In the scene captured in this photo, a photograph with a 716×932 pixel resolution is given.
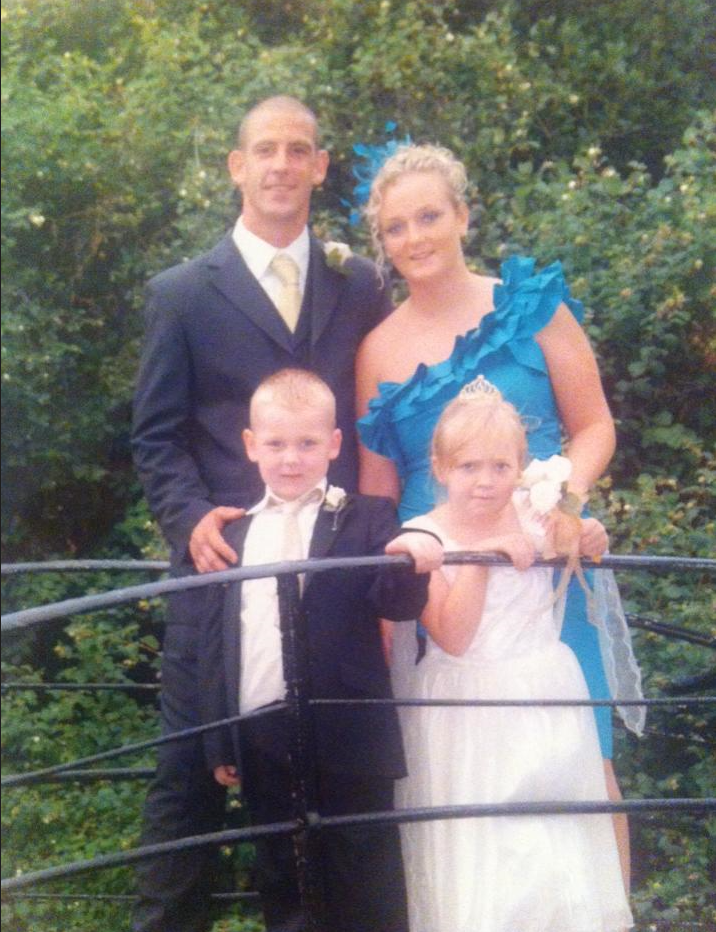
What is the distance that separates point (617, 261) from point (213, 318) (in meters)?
0.77

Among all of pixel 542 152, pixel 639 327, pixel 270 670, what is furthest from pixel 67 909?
pixel 542 152

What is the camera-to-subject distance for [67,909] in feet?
6.39

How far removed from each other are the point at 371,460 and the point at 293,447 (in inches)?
5.9

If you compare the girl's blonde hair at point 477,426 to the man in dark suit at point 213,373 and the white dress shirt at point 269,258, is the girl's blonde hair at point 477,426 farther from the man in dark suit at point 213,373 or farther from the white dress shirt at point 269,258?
the white dress shirt at point 269,258

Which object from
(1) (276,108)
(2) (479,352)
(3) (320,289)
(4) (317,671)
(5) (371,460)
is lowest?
(4) (317,671)

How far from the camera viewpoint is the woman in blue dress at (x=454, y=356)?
178 centimetres

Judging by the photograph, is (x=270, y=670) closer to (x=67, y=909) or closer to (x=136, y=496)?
(x=136, y=496)

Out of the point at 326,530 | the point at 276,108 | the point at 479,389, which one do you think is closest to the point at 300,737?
the point at 326,530

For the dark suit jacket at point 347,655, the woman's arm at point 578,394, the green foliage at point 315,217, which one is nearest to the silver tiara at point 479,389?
the woman's arm at point 578,394

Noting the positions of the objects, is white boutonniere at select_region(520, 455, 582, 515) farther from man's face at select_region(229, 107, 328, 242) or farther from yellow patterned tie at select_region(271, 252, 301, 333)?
man's face at select_region(229, 107, 328, 242)

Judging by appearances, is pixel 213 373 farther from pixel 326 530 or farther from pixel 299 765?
pixel 299 765

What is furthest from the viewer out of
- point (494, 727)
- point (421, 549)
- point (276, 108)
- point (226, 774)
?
point (276, 108)

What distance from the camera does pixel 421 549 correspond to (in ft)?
5.19

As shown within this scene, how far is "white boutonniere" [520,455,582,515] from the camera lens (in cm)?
167
